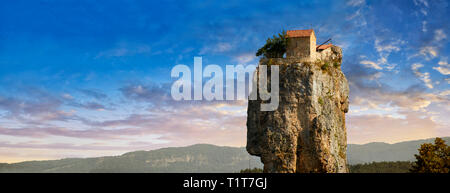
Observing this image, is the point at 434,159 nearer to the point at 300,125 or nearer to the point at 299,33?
the point at 300,125

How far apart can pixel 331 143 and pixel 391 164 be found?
328 ft

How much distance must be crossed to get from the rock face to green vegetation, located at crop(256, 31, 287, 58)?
2.47 metres

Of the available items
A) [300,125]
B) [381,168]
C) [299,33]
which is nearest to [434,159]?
[300,125]

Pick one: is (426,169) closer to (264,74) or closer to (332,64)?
(332,64)

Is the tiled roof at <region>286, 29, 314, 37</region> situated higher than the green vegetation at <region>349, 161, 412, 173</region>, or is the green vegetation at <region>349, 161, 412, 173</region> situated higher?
the tiled roof at <region>286, 29, 314, 37</region>

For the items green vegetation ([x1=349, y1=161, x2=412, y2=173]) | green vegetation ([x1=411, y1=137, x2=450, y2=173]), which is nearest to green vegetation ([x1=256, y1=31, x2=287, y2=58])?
green vegetation ([x1=411, y1=137, x2=450, y2=173])

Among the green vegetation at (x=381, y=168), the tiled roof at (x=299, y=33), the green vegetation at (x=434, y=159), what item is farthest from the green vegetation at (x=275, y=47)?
the green vegetation at (x=381, y=168)

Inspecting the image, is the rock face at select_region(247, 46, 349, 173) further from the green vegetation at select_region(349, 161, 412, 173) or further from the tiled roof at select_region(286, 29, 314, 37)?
the green vegetation at select_region(349, 161, 412, 173)

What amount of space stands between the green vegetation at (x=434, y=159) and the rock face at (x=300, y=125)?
436 inches

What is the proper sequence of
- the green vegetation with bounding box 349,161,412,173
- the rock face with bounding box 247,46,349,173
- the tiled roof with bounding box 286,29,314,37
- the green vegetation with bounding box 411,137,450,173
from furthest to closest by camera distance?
the green vegetation with bounding box 349,161,412,173, the tiled roof with bounding box 286,29,314,37, the green vegetation with bounding box 411,137,450,173, the rock face with bounding box 247,46,349,173

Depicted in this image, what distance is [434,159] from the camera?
158 ft

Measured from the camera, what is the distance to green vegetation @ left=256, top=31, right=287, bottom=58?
54812 mm

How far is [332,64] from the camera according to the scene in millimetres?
56406
